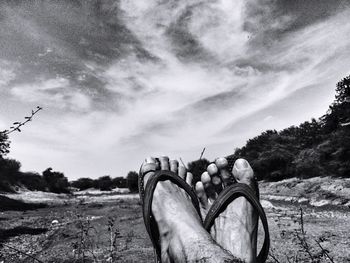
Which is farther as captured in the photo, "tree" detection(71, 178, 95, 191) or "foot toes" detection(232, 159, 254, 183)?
"tree" detection(71, 178, 95, 191)

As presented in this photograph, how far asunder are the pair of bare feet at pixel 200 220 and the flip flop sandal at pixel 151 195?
34 mm

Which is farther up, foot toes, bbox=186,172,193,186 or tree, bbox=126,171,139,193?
tree, bbox=126,171,139,193

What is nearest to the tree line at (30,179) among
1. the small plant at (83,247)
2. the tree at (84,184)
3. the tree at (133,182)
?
the tree at (133,182)

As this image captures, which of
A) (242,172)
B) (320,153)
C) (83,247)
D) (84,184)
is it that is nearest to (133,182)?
(84,184)

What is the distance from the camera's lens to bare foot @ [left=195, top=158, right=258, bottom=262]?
1866 millimetres

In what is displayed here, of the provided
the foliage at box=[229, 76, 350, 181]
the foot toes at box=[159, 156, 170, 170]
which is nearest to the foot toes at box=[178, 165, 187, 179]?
the foot toes at box=[159, 156, 170, 170]

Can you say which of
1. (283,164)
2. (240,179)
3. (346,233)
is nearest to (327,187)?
(346,233)

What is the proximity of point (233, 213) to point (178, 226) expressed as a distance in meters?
0.55

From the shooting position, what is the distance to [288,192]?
10820 mm

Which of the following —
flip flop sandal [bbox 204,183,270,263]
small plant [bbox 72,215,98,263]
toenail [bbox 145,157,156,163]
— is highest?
toenail [bbox 145,157,156,163]

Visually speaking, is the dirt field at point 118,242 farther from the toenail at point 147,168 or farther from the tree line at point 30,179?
the tree line at point 30,179

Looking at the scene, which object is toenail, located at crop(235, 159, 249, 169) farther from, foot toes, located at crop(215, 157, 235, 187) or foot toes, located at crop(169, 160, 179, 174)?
foot toes, located at crop(169, 160, 179, 174)

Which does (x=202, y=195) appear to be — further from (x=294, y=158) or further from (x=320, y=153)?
(x=294, y=158)

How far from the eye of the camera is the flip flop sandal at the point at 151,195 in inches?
75.4
